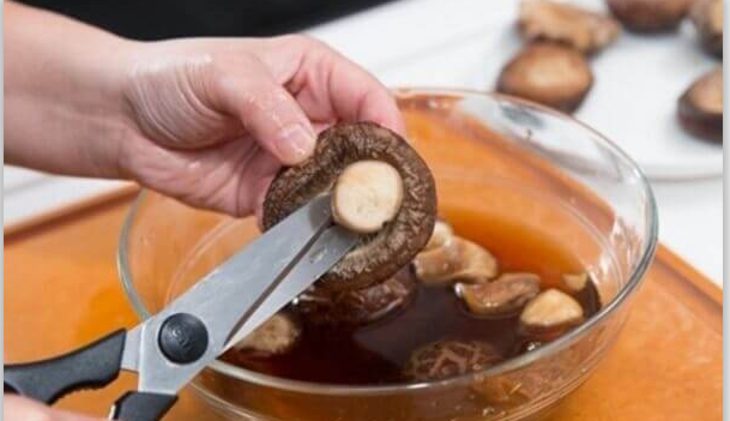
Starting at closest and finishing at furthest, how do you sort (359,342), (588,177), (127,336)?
(127,336) → (359,342) → (588,177)

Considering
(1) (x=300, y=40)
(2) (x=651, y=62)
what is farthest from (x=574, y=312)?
(2) (x=651, y=62)

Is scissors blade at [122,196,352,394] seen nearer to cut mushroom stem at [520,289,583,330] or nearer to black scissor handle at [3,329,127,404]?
black scissor handle at [3,329,127,404]

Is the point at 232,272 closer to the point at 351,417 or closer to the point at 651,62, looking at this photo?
the point at 351,417

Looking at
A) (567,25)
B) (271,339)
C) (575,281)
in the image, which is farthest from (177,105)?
(567,25)

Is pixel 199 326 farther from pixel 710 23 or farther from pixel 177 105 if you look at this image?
pixel 710 23

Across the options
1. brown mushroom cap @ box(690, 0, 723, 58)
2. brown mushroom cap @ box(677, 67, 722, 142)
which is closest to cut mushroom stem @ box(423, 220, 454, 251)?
brown mushroom cap @ box(677, 67, 722, 142)

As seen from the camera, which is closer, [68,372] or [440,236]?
[68,372]

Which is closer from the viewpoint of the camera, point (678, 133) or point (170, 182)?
point (170, 182)
